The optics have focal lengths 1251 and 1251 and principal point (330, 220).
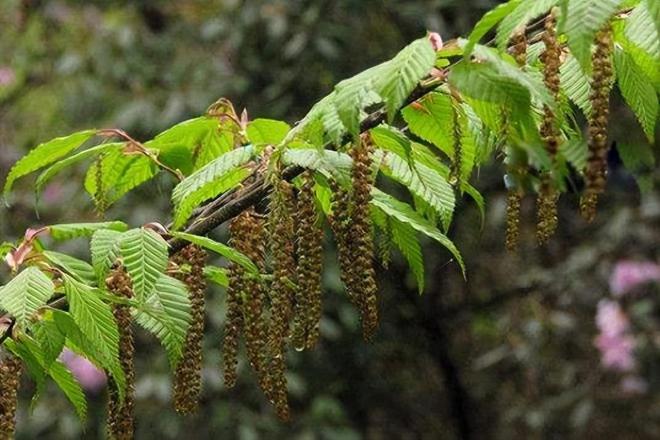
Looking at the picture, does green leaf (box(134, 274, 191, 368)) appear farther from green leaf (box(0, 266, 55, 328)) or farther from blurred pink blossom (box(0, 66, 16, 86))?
blurred pink blossom (box(0, 66, 16, 86))

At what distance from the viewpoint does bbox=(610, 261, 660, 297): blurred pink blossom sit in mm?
3145

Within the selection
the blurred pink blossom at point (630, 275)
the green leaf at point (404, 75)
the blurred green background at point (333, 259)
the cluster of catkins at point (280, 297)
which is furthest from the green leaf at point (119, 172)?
the blurred pink blossom at point (630, 275)

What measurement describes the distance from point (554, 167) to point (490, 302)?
2.97 meters

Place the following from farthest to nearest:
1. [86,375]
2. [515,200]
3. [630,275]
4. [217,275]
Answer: [86,375], [630,275], [217,275], [515,200]

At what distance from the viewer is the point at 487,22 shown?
87 cm

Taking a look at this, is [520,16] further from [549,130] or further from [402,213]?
[402,213]

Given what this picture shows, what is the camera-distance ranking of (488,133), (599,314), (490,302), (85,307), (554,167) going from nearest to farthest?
(554,167), (85,307), (488,133), (599,314), (490,302)

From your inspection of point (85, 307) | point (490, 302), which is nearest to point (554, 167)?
point (85, 307)

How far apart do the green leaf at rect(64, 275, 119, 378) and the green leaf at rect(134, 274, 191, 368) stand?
0.09 feet

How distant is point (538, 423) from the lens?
11.3ft

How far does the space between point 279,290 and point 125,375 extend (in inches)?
5.9

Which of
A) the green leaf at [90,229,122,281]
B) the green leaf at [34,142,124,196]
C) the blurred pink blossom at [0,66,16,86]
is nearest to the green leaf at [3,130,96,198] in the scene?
the green leaf at [34,142,124,196]

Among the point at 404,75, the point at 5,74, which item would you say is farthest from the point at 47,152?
the point at 5,74

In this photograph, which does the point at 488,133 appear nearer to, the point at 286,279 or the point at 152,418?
the point at 286,279
